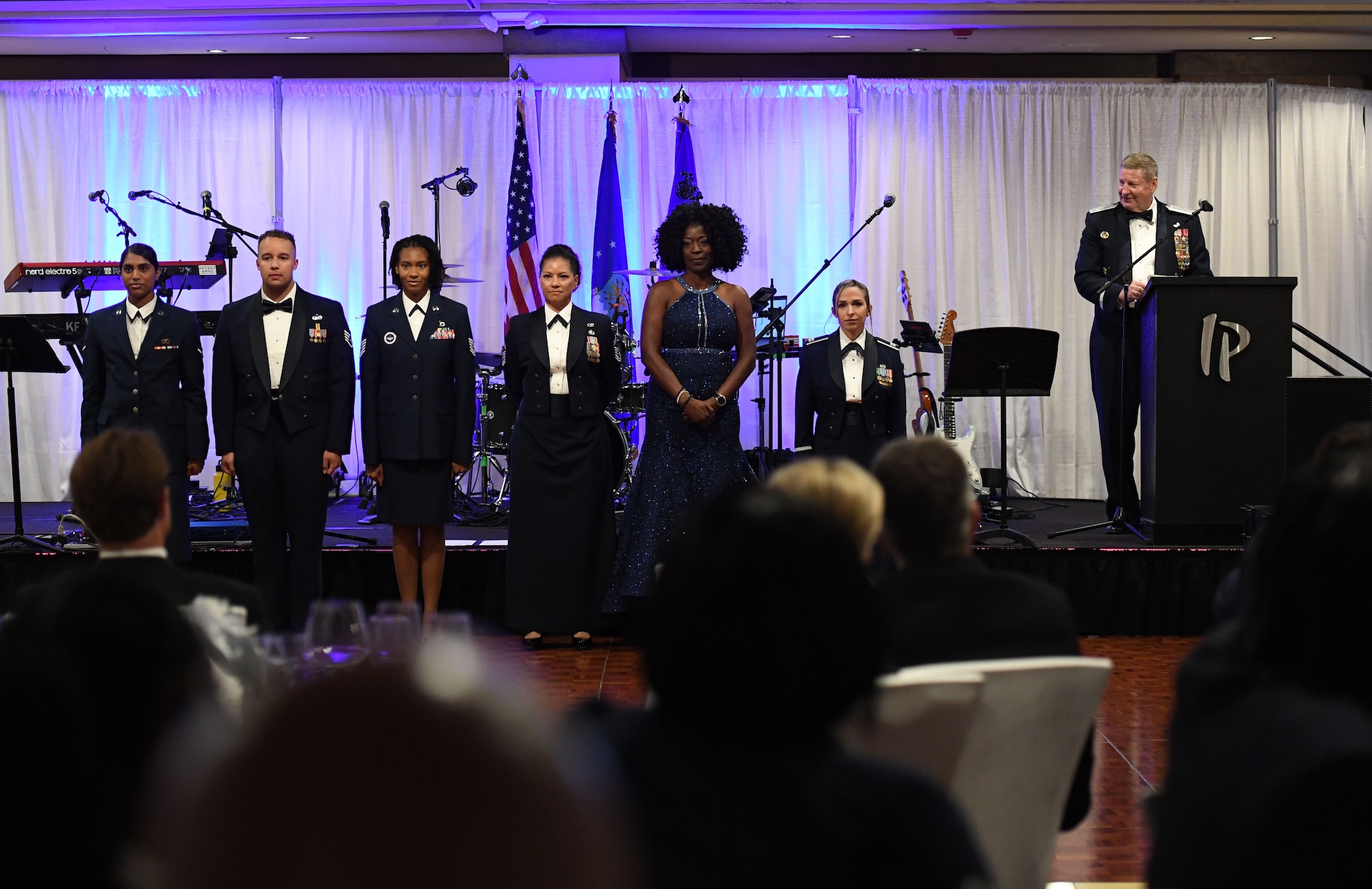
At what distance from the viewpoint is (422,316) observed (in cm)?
491

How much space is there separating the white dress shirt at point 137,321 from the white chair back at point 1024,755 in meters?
4.33

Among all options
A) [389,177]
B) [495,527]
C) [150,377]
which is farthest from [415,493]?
[389,177]

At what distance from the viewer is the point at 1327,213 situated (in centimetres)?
923

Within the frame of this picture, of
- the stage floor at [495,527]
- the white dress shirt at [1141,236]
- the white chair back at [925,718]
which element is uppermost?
the white dress shirt at [1141,236]

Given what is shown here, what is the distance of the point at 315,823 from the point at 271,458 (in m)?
4.61

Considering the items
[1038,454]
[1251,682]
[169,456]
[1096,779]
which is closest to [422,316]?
[169,456]

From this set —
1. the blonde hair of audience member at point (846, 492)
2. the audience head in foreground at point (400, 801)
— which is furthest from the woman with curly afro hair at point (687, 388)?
the audience head in foreground at point (400, 801)

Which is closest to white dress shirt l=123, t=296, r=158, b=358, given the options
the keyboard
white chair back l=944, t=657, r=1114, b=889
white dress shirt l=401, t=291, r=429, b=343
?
white dress shirt l=401, t=291, r=429, b=343

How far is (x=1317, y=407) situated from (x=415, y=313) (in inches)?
143

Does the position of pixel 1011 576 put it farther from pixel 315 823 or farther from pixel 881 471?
pixel 315 823

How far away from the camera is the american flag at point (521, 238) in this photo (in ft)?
26.5

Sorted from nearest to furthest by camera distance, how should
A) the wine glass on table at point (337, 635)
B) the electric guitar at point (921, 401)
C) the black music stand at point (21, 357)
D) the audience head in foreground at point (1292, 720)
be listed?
the audience head in foreground at point (1292, 720)
the wine glass on table at point (337, 635)
the black music stand at point (21, 357)
the electric guitar at point (921, 401)

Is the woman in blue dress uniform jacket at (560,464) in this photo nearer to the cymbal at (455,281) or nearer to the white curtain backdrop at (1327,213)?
the cymbal at (455,281)

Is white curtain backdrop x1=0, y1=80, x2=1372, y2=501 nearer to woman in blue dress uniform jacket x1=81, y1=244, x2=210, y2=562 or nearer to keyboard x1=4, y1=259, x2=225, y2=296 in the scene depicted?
keyboard x1=4, y1=259, x2=225, y2=296
